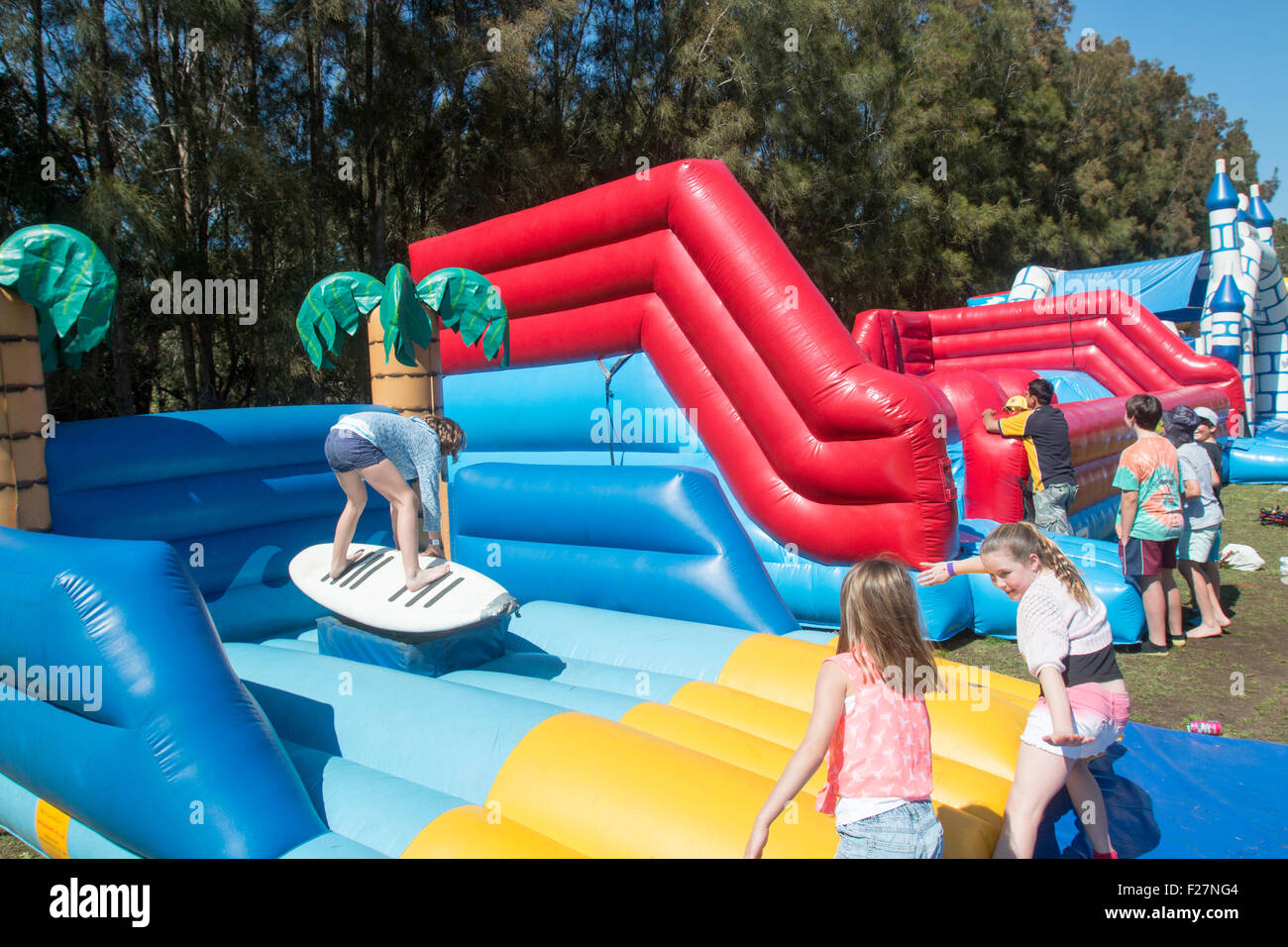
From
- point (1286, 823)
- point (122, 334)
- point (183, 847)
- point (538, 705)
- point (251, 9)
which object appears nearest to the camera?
point (183, 847)

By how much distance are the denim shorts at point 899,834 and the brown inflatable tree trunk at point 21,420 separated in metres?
2.92

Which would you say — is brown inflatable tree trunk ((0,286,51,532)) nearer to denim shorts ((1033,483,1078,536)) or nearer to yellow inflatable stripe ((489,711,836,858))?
yellow inflatable stripe ((489,711,836,858))

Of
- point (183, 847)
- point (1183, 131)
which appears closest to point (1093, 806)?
point (183, 847)

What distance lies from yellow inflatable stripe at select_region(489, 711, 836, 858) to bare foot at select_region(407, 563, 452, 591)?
101 cm

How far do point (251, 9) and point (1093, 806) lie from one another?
33.8 ft

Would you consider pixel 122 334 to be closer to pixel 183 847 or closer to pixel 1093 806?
pixel 183 847

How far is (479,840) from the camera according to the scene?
6.14 feet

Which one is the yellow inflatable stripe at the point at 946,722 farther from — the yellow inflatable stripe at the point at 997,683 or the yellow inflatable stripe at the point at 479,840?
the yellow inflatable stripe at the point at 479,840

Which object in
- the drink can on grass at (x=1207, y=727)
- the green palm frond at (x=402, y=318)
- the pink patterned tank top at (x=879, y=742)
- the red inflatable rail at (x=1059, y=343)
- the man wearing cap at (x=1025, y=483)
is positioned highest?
the red inflatable rail at (x=1059, y=343)

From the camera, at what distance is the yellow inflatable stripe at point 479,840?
6.01ft

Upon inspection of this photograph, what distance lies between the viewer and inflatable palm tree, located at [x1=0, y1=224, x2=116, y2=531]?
114 inches

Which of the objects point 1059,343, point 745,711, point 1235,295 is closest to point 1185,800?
point 745,711

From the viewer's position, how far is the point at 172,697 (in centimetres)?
198

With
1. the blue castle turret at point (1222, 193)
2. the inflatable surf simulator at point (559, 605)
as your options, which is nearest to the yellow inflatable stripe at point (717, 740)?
the inflatable surf simulator at point (559, 605)
